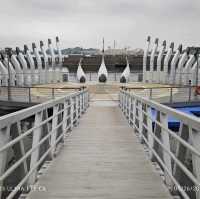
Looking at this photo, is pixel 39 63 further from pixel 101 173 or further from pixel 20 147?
pixel 20 147

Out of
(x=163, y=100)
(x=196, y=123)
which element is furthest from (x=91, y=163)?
(x=163, y=100)

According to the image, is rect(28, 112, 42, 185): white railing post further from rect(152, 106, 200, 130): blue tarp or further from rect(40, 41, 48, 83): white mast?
rect(40, 41, 48, 83): white mast

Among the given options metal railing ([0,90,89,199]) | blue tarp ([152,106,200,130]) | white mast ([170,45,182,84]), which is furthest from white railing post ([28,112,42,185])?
white mast ([170,45,182,84])

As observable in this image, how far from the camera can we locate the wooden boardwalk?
3.94m

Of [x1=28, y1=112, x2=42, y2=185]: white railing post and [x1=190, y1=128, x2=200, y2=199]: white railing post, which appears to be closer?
[x1=190, y1=128, x2=200, y2=199]: white railing post

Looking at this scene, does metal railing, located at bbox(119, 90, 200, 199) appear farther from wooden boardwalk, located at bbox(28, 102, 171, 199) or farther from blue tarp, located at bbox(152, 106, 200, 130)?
blue tarp, located at bbox(152, 106, 200, 130)

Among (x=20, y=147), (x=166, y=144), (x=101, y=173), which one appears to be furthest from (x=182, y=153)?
(x=20, y=147)

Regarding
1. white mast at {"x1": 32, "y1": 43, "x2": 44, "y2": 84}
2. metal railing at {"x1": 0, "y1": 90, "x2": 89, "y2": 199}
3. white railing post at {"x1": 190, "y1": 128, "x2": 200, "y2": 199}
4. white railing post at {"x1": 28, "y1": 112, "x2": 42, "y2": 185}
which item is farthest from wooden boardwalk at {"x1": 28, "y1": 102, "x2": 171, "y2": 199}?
white mast at {"x1": 32, "y1": 43, "x2": 44, "y2": 84}

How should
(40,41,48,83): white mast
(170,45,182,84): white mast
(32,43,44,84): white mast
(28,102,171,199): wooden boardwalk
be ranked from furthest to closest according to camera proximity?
1. (40,41,48,83): white mast
2. (32,43,44,84): white mast
3. (170,45,182,84): white mast
4. (28,102,171,199): wooden boardwalk

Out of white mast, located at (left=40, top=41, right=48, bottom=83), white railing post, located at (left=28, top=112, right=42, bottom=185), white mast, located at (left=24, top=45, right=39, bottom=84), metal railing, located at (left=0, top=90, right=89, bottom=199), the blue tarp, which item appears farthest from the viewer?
white mast, located at (left=40, top=41, right=48, bottom=83)

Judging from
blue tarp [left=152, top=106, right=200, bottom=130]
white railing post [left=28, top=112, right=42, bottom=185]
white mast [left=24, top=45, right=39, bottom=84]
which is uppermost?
white mast [left=24, top=45, right=39, bottom=84]

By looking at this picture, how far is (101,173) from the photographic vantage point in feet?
15.6

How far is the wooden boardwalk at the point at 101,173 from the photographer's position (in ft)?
12.9

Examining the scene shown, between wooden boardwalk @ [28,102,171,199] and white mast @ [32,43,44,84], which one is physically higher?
white mast @ [32,43,44,84]
